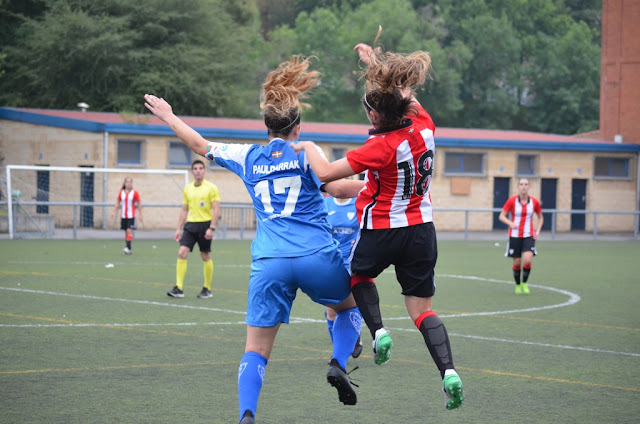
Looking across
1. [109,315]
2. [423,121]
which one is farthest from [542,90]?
[423,121]

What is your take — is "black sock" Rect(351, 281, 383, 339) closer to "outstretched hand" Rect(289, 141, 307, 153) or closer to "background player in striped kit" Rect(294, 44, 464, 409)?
"background player in striped kit" Rect(294, 44, 464, 409)

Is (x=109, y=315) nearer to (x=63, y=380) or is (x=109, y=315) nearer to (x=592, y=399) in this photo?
(x=63, y=380)

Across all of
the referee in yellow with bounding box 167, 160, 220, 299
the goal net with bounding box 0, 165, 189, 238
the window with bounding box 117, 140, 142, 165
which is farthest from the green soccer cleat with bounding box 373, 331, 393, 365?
the window with bounding box 117, 140, 142, 165

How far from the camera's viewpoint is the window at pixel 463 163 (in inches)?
1620

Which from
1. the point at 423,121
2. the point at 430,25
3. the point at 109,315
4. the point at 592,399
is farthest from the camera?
the point at 430,25

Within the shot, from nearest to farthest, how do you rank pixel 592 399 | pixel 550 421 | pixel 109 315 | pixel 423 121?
pixel 423 121 < pixel 550 421 < pixel 592 399 < pixel 109 315

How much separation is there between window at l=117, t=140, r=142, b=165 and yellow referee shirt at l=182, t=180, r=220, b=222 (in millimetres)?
22638

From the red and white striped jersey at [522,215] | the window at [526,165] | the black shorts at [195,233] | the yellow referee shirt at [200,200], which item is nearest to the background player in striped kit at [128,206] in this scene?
the yellow referee shirt at [200,200]

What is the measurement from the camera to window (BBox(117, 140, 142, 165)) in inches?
1435

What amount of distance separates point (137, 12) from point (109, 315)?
3847 centimetres

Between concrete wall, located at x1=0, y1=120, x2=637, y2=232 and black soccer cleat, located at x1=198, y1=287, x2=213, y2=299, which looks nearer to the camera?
black soccer cleat, located at x1=198, y1=287, x2=213, y2=299

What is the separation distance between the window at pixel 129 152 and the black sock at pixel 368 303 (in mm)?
31482

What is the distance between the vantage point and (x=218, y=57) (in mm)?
51219

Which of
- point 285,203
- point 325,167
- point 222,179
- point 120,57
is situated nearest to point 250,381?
point 285,203
